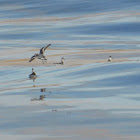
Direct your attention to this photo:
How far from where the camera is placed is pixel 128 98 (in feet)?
45.6

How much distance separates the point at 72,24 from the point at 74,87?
22198mm

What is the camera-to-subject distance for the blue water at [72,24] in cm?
3095

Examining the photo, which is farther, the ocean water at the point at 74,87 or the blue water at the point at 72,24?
the blue water at the point at 72,24

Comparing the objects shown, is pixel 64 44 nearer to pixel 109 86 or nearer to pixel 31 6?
pixel 109 86

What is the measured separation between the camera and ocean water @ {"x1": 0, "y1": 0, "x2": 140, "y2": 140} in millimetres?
11195

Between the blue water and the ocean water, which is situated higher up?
the blue water

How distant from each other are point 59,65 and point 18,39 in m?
11.0

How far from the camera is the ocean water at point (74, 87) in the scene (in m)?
11.2

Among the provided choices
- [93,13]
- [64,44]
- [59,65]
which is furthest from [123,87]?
[93,13]

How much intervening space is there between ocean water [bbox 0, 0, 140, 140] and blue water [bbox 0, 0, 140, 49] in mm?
55

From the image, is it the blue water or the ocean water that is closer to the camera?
the ocean water

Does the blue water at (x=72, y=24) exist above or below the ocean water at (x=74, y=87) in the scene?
above

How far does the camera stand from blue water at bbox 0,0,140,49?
30953mm

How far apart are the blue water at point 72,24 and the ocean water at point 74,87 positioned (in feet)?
0.18
